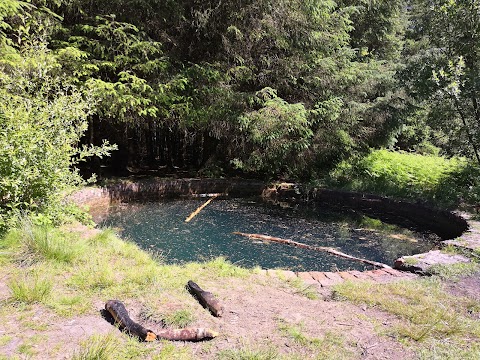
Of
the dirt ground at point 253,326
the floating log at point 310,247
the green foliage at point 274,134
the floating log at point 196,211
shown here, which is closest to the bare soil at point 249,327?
the dirt ground at point 253,326

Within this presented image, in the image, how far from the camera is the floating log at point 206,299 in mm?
2973

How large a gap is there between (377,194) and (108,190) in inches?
249

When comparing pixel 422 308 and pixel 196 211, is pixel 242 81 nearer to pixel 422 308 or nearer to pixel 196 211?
pixel 196 211

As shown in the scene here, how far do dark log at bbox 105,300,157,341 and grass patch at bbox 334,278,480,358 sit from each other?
1800 millimetres

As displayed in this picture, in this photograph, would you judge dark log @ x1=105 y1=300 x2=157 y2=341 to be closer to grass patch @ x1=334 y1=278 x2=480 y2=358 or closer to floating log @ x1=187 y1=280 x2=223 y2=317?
floating log @ x1=187 y1=280 x2=223 y2=317

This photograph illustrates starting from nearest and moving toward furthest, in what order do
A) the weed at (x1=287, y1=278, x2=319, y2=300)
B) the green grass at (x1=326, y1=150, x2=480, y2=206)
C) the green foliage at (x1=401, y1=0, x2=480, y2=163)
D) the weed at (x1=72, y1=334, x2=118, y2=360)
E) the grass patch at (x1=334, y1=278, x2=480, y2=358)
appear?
1. the weed at (x1=72, y1=334, x2=118, y2=360)
2. the grass patch at (x1=334, y1=278, x2=480, y2=358)
3. the weed at (x1=287, y1=278, x2=319, y2=300)
4. the green foliage at (x1=401, y1=0, x2=480, y2=163)
5. the green grass at (x1=326, y1=150, x2=480, y2=206)

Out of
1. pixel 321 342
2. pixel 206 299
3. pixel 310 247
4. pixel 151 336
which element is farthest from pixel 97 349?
pixel 310 247

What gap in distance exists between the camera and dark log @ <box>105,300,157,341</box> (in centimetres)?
254

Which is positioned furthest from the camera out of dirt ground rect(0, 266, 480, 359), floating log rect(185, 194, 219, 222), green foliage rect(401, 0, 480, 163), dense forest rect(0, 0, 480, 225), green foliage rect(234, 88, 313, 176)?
green foliage rect(234, 88, 313, 176)

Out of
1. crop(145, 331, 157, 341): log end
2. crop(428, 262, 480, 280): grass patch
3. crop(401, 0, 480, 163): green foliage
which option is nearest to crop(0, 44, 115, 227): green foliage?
crop(145, 331, 157, 341): log end

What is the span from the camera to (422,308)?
124 inches

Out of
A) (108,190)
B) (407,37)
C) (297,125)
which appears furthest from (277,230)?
(407,37)

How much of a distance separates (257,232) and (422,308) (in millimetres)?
3498

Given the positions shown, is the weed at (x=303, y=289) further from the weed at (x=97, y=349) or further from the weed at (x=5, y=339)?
the weed at (x=5, y=339)
